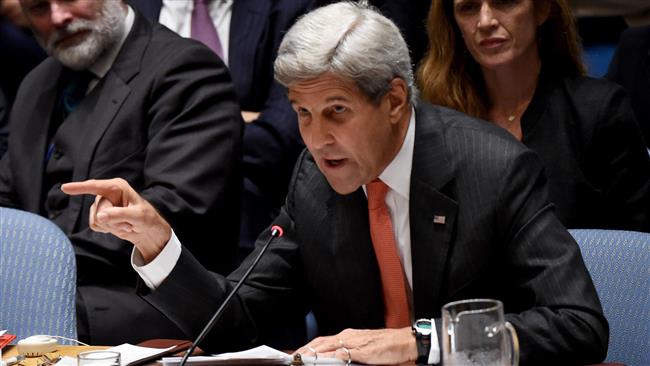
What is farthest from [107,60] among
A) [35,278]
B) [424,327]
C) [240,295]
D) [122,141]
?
[424,327]

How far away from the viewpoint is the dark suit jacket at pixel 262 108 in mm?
3979

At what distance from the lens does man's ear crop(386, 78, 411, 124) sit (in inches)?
102

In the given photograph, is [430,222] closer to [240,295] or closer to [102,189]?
[240,295]

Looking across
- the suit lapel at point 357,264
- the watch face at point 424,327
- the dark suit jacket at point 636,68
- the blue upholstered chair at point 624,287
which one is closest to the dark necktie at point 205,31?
the dark suit jacket at point 636,68

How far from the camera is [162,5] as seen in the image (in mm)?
4340

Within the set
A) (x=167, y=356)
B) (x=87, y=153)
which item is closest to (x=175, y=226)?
(x=87, y=153)

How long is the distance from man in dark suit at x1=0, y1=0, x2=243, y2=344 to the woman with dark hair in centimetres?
74

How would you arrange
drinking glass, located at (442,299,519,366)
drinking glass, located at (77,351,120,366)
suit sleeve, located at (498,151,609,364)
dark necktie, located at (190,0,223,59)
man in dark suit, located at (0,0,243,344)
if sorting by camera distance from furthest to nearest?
dark necktie, located at (190,0,223,59) < man in dark suit, located at (0,0,243,344) < suit sleeve, located at (498,151,609,364) < drinking glass, located at (77,351,120,366) < drinking glass, located at (442,299,519,366)

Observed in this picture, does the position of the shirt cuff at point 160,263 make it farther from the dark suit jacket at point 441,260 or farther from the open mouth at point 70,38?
the open mouth at point 70,38

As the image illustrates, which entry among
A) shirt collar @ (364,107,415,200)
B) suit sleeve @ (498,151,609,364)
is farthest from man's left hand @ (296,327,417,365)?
shirt collar @ (364,107,415,200)

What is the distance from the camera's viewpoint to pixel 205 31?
13.8 feet

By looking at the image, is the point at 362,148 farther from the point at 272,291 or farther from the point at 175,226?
Answer: the point at 175,226

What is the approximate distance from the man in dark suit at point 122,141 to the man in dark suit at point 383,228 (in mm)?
769

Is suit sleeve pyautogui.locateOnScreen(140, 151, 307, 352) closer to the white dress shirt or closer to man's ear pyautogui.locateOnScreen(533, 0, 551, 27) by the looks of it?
man's ear pyautogui.locateOnScreen(533, 0, 551, 27)
